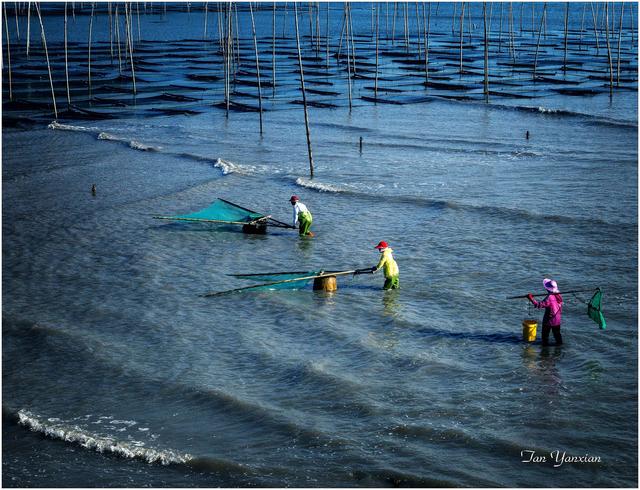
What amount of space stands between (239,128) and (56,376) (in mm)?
26458

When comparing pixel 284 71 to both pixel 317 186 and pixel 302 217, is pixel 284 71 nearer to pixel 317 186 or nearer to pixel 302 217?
pixel 317 186

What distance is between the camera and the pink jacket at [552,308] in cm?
1386

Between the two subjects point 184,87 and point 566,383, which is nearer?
point 566,383

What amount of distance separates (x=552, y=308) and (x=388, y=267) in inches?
166

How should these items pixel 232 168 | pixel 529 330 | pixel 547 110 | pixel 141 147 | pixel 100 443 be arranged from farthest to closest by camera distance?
1. pixel 547 110
2. pixel 141 147
3. pixel 232 168
4. pixel 529 330
5. pixel 100 443

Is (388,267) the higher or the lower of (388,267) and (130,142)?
the lower

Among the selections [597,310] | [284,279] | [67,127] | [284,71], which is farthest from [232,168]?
[284,71]

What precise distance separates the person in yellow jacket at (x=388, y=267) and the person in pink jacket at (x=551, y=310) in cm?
380

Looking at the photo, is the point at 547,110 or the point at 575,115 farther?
the point at 547,110

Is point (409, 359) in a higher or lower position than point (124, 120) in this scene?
lower

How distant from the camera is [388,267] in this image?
17.4 meters

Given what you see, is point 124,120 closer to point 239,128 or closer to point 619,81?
point 239,128

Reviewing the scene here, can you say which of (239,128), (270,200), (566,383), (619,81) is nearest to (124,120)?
(239,128)

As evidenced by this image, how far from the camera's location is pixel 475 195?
85.5ft
